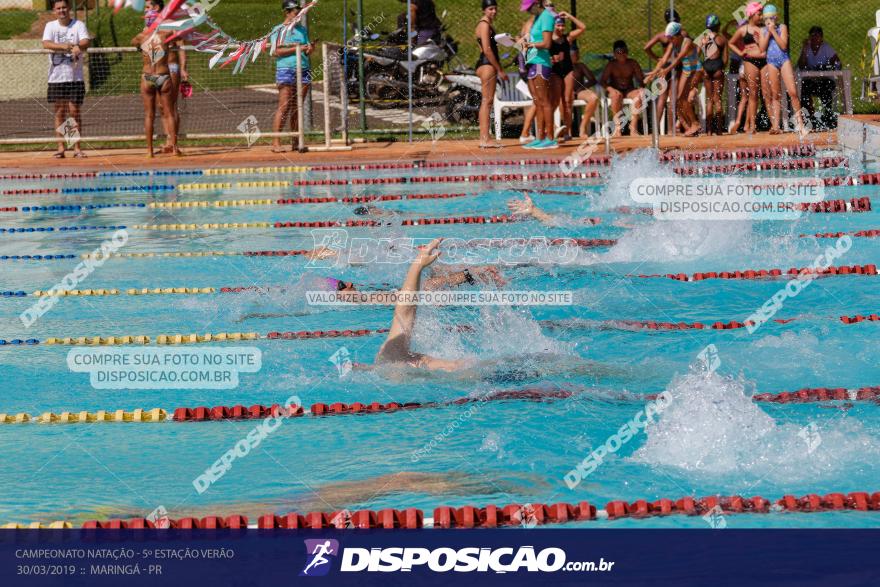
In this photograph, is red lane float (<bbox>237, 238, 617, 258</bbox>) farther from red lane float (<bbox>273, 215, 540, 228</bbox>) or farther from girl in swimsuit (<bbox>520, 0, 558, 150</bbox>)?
girl in swimsuit (<bbox>520, 0, 558, 150</bbox>)

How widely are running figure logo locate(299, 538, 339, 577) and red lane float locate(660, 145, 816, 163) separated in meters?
9.51

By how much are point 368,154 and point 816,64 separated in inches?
215

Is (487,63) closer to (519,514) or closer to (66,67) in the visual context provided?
(66,67)

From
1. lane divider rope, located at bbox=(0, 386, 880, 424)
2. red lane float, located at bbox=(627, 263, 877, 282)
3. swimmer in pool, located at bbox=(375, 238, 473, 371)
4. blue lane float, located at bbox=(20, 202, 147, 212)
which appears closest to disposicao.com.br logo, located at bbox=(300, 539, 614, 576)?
lane divider rope, located at bbox=(0, 386, 880, 424)

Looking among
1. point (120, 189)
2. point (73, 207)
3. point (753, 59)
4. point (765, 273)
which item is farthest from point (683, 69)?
point (73, 207)

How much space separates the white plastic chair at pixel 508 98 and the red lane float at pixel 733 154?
2.84m

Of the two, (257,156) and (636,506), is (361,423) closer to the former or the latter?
(636,506)

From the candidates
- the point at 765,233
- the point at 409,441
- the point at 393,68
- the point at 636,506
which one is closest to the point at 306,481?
the point at 409,441

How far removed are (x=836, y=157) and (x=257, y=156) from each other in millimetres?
6527

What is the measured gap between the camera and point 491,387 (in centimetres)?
563

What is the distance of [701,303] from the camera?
24.2ft

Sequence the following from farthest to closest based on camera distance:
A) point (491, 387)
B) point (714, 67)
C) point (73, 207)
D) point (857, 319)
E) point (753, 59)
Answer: point (714, 67) < point (753, 59) < point (73, 207) < point (857, 319) < point (491, 387)

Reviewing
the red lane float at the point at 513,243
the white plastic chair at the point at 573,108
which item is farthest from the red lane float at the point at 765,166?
the red lane float at the point at 513,243

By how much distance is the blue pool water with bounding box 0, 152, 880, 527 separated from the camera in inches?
174
